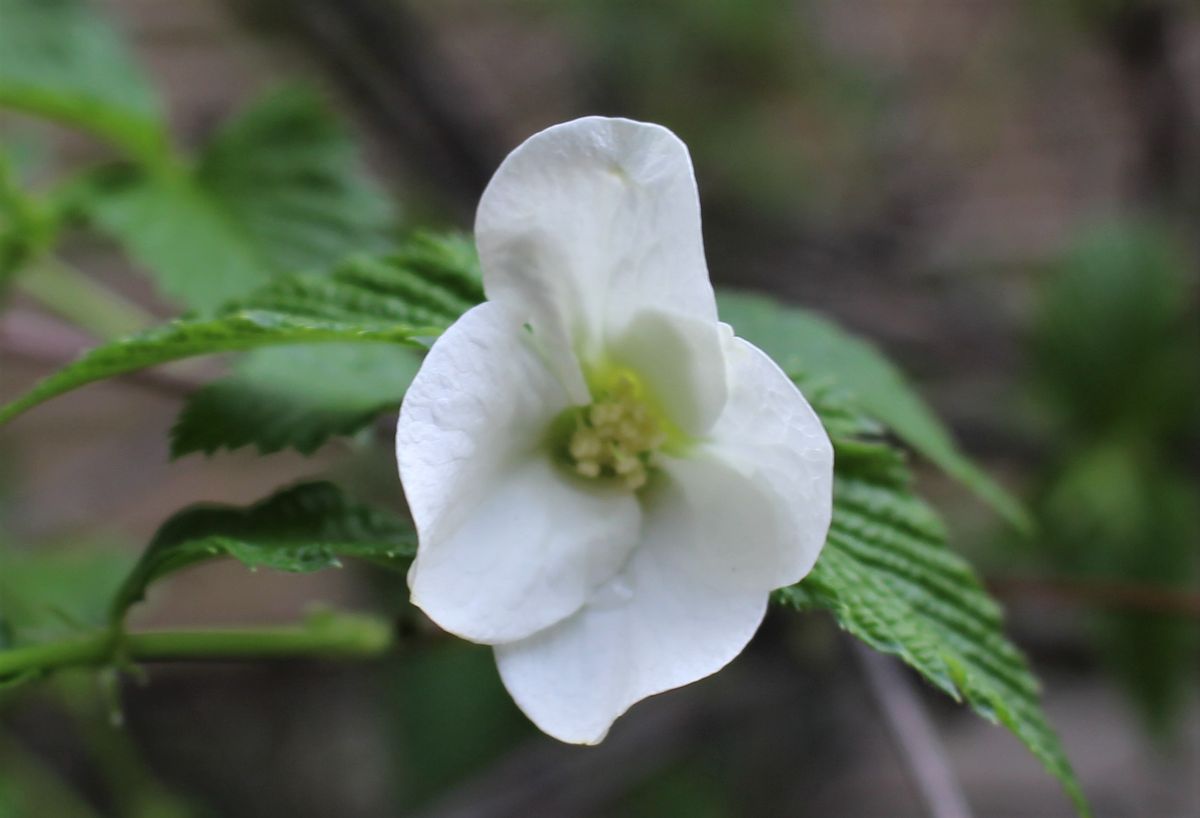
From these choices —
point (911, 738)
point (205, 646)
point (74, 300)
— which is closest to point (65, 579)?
point (74, 300)

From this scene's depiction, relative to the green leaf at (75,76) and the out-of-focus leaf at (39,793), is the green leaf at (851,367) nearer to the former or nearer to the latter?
the green leaf at (75,76)

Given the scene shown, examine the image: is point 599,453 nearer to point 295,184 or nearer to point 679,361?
point 679,361

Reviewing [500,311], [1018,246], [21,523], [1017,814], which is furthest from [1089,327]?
[21,523]

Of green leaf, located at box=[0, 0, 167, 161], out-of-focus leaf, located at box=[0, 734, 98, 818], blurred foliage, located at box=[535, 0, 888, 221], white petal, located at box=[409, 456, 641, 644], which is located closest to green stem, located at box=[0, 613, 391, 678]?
white petal, located at box=[409, 456, 641, 644]

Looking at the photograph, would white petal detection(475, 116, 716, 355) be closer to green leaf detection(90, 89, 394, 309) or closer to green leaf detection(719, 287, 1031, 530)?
green leaf detection(719, 287, 1031, 530)

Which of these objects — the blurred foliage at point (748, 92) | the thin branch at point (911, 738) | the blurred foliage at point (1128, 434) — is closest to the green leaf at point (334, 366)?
the thin branch at point (911, 738)

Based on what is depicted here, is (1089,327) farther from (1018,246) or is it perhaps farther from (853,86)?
(853,86)
